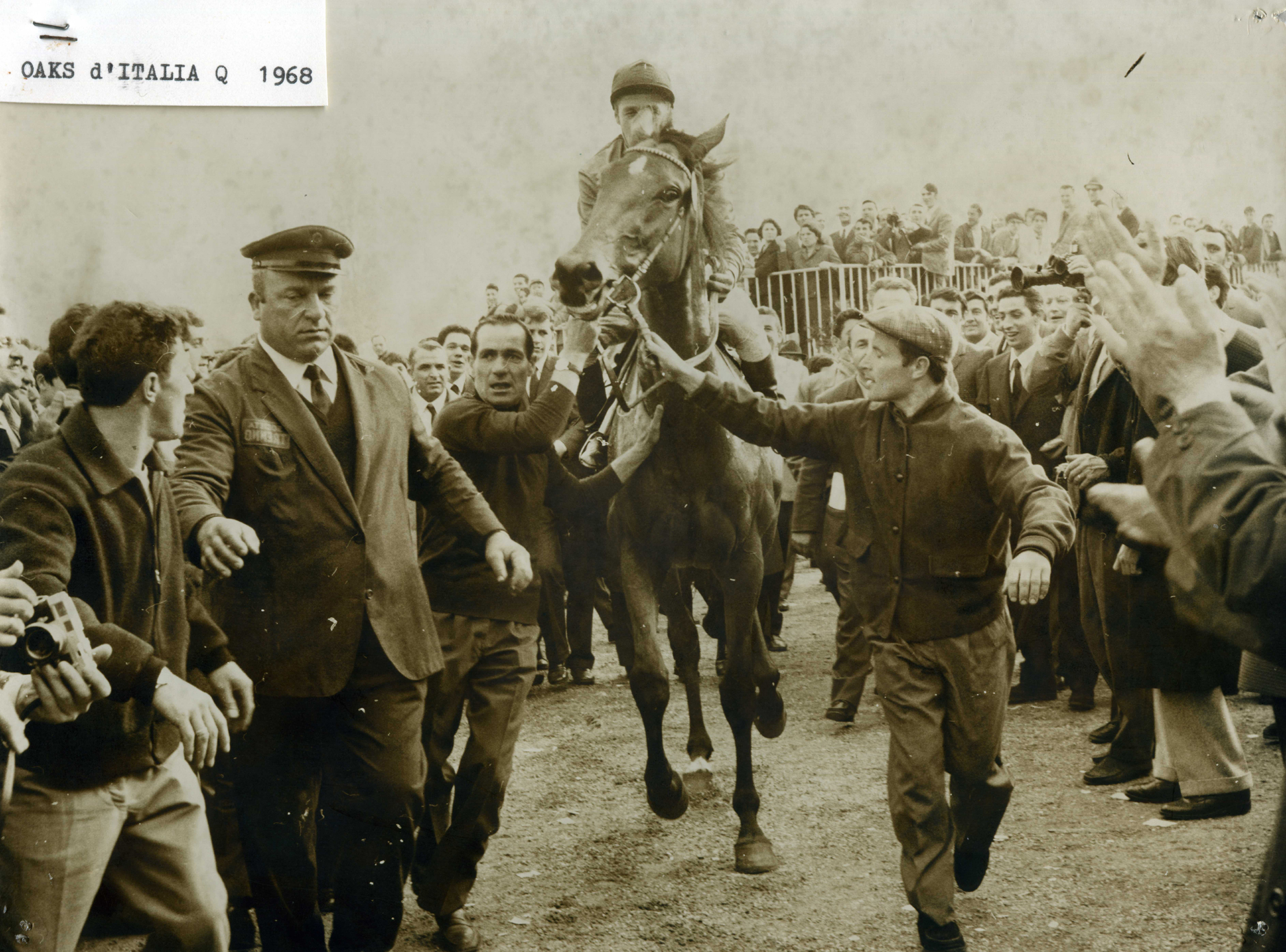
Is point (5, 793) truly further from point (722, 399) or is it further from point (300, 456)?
point (722, 399)

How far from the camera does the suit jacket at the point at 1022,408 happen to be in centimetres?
351

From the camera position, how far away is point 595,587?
11.9 ft

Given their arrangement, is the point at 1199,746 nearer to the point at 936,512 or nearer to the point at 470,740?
the point at 936,512

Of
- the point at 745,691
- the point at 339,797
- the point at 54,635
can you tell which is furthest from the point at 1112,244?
the point at 54,635

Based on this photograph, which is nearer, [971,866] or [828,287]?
[971,866]

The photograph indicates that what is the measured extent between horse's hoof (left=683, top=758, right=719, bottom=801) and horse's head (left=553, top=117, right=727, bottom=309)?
5.26ft

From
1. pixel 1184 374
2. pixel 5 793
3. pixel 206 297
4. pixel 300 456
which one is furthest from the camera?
pixel 206 297

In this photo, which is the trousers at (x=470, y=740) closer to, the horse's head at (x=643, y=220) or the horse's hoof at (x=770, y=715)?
the horse's hoof at (x=770, y=715)

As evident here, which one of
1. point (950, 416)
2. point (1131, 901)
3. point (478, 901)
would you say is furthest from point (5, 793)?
point (1131, 901)

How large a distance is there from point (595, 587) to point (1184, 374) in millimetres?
2221

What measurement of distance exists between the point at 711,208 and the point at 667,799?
1995mm

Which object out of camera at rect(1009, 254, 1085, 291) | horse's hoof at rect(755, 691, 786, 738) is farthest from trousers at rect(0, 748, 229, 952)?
camera at rect(1009, 254, 1085, 291)

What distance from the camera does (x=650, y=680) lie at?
3537mm

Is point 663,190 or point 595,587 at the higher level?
point 663,190
